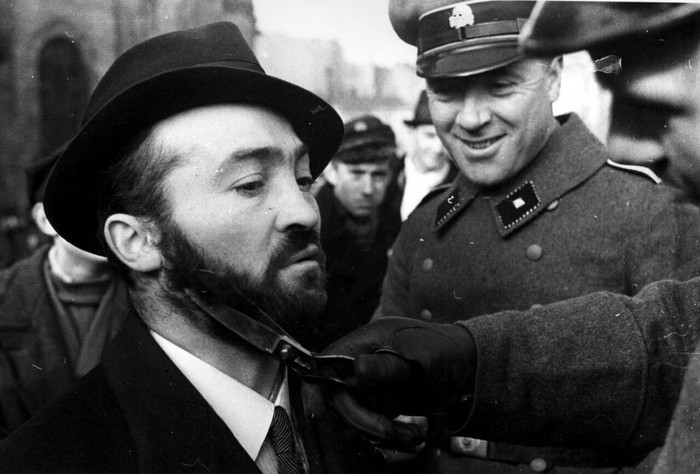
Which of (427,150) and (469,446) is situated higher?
(427,150)

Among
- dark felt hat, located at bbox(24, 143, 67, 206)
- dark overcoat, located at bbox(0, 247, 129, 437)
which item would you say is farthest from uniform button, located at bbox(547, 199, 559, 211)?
dark felt hat, located at bbox(24, 143, 67, 206)

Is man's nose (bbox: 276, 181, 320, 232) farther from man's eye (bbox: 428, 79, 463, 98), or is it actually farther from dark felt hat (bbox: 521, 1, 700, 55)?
dark felt hat (bbox: 521, 1, 700, 55)

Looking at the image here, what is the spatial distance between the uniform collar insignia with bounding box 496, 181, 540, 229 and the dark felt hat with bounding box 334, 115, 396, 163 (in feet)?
1.13

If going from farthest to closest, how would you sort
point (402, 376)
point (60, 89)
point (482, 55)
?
point (482, 55) < point (60, 89) < point (402, 376)

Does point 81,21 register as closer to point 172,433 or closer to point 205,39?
point 205,39

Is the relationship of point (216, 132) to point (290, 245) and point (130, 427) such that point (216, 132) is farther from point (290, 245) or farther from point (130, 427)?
point (130, 427)

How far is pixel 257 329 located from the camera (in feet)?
5.47

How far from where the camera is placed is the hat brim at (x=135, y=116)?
1660 mm

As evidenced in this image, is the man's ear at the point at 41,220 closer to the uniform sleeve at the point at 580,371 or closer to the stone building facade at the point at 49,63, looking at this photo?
the stone building facade at the point at 49,63

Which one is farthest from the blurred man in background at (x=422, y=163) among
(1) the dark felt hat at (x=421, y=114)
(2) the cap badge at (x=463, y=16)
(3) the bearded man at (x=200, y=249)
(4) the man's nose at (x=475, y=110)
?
(3) the bearded man at (x=200, y=249)

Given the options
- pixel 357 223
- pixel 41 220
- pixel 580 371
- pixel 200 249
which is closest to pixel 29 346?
pixel 41 220

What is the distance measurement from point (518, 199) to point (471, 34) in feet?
1.51

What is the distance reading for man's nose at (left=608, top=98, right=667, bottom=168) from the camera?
6.93 feet

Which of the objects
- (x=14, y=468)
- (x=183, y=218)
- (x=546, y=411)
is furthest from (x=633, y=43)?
(x=14, y=468)
